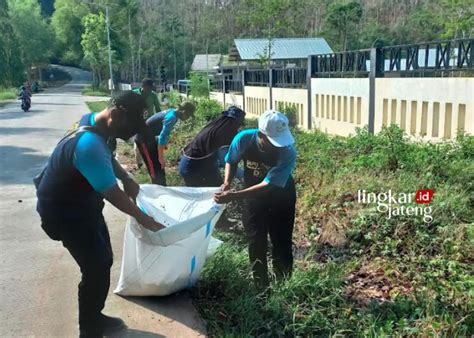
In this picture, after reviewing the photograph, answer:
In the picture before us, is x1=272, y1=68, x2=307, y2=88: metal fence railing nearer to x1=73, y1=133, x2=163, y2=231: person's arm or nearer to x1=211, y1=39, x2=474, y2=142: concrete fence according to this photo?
x1=211, y1=39, x2=474, y2=142: concrete fence

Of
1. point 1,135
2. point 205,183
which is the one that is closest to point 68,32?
point 1,135

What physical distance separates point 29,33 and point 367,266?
207 ft

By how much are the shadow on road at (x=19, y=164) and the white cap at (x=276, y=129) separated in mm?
6212

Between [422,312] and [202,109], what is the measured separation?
12570 millimetres

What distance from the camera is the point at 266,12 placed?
25609 mm

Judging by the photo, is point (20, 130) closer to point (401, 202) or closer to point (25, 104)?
point (25, 104)

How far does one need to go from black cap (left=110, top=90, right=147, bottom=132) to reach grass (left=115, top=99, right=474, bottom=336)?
1415 mm

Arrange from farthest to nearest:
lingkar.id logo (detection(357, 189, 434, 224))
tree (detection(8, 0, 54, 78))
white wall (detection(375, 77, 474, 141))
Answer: tree (detection(8, 0, 54, 78)) < white wall (detection(375, 77, 474, 141)) < lingkar.id logo (detection(357, 189, 434, 224))

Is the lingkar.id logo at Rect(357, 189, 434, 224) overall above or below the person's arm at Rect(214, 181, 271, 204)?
below

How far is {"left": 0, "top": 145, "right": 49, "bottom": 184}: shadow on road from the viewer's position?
29.0 feet

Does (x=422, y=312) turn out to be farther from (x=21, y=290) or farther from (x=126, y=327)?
(x=21, y=290)

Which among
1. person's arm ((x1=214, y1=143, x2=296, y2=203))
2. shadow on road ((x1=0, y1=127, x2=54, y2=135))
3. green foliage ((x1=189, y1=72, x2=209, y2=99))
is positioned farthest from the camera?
green foliage ((x1=189, y1=72, x2=209, y2=99))

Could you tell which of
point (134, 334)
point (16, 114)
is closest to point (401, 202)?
point (134, 334)

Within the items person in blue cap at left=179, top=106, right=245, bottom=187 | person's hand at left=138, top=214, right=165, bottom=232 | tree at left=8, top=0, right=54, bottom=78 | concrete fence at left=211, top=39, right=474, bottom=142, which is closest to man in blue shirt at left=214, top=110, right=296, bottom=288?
person's hand at left=138, top=214, right=165, bottom=232
